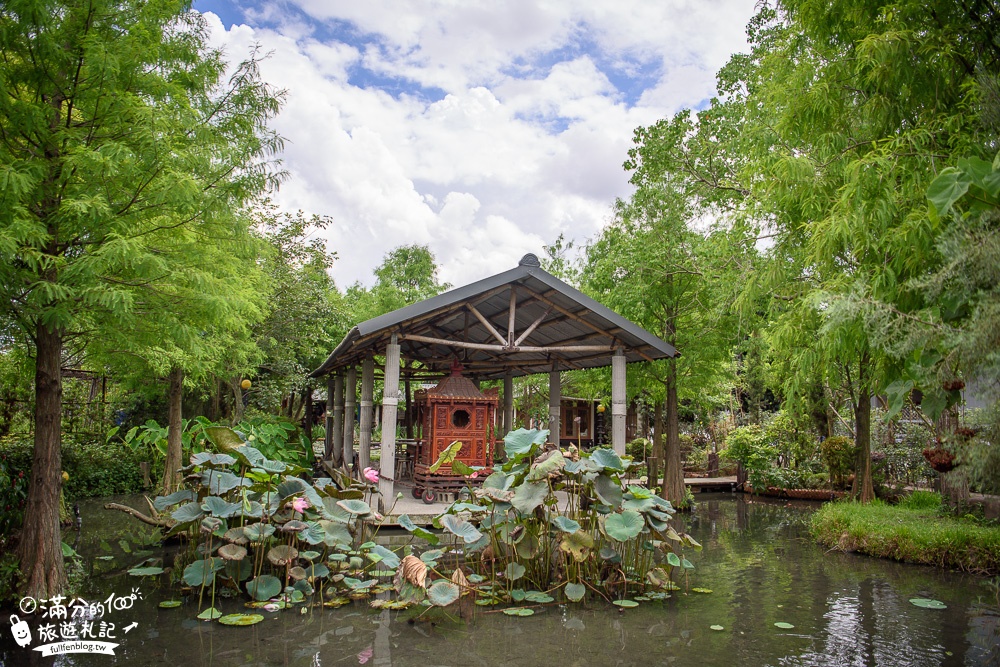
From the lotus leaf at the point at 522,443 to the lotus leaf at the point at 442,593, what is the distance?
4.83ft

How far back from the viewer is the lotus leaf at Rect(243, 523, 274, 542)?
6125 mm

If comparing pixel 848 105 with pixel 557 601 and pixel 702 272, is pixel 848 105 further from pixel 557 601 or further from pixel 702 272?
pixel 557 601

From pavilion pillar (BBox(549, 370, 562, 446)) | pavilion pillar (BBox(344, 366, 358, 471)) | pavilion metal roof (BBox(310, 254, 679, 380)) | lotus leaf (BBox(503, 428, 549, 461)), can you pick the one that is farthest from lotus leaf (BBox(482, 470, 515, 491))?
pavilion pillar (BBox(344, 366, 358, 471))

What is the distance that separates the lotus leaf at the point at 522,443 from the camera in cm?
675

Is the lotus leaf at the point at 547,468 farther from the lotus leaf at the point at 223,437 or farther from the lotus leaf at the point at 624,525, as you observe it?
the lotus leaf at the point at 223,437

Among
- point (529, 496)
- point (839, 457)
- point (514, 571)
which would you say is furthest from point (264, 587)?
point (839, 457)

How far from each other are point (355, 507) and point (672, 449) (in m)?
8.46

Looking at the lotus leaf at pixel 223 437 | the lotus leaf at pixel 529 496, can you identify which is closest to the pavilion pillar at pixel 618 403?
the lotus leaf at pixel 529 496

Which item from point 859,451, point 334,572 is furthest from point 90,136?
point 859,451

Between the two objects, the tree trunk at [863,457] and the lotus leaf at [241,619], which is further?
the tree trunk at [863,457]

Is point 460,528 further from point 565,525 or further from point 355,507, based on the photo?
point 355,507

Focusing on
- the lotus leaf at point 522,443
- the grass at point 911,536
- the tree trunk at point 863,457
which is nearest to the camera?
the lotus leaf at point 522,443

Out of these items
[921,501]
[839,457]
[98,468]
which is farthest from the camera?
[839,457]

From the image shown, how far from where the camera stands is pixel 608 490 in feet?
21.6
